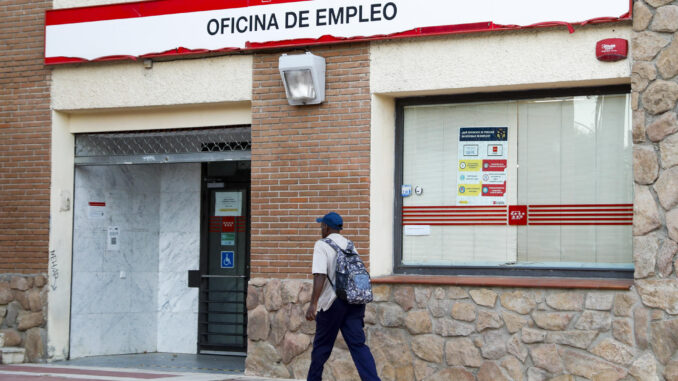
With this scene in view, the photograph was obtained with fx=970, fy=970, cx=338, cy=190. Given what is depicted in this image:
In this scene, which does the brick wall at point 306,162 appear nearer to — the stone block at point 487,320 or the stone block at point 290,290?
the stone block at point 290,290

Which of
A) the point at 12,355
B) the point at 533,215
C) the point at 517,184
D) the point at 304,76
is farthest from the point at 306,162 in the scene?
the point at 12,355

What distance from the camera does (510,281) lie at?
943 centimetres

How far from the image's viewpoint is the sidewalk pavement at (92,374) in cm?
1041

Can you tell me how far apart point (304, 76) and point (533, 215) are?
279cm

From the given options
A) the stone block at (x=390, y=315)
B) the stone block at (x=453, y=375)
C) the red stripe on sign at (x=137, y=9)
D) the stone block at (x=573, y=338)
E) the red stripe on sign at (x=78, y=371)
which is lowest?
the red stripe on sign at (x=78, y=371)

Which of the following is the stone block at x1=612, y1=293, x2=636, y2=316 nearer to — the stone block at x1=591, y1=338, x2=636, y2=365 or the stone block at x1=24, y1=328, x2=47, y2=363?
the stone block at x1=591, y1=338, x2=636, y2=365

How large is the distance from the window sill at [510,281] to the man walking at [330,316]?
1270 millimetres

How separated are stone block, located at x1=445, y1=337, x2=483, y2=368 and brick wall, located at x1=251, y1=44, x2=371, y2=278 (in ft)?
4.29

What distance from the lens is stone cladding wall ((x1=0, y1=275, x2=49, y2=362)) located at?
11734mm

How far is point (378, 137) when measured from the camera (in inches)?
404

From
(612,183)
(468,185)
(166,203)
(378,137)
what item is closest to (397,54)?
(378,137)

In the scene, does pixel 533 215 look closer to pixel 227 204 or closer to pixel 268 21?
pixel 268 21

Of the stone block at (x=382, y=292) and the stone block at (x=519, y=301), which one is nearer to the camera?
the stone block at (x=519, y=301)

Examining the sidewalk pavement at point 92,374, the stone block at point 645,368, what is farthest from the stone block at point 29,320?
the stone block at point 645,368
